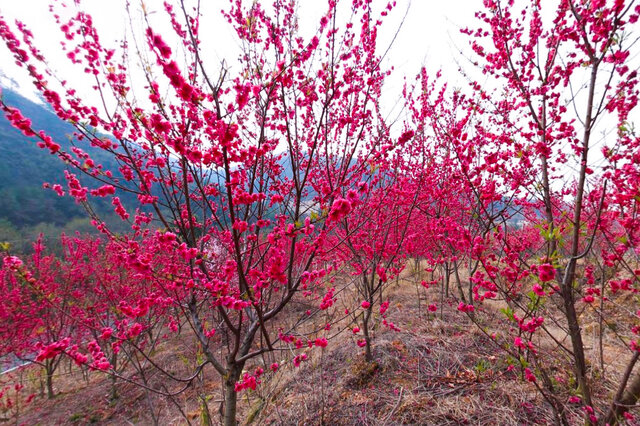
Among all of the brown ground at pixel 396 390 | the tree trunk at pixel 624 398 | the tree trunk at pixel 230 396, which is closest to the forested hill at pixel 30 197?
the brown ground at pixel 396 390

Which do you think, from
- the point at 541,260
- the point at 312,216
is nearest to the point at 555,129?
the point at 541,260

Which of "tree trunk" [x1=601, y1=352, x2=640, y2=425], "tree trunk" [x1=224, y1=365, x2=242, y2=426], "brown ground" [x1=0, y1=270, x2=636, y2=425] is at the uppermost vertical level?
"tree trunk" [x1=601, y1=352, x2=640, y2=425]

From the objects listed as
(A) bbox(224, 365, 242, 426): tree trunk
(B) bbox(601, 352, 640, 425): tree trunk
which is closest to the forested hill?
(A) bbox(224, 365, 242, 426): tree trunk

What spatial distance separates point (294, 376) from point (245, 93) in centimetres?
585

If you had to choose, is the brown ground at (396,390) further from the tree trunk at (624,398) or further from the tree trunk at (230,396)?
the tree trunk at (624,398)

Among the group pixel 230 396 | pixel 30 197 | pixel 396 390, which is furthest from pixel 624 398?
pixel 30 197

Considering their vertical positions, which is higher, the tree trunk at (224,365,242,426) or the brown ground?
the tree trunk at (224,365,242,426)

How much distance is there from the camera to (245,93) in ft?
5.21

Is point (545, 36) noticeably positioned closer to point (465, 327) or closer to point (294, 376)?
point (465, 327)

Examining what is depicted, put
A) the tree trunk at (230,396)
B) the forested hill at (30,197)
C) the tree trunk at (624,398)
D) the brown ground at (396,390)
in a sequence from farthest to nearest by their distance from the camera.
A: the forested hill at (30,197)
the brown ground at (396,390)
the tree trunk at (230,396)
the tree trunk at (624,398)

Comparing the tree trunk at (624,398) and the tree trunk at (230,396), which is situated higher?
the tree trunk at (624,398)

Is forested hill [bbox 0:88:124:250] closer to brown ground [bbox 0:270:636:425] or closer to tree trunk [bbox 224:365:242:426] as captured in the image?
brown ground [bbox 0:270:636:425]

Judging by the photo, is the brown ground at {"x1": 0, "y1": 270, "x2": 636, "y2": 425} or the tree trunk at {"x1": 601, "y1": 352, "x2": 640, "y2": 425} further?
the brown ground at {"x1": 0, "y1": 270, "x2": 636, "y2": 425}

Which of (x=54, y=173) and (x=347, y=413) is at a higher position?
(x=54, y=173)
